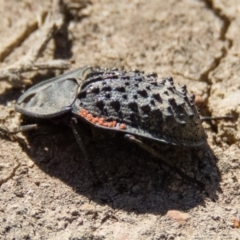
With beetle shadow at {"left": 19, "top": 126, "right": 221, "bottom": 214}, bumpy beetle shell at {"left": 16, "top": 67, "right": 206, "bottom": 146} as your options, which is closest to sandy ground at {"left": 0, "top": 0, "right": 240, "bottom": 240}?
beetle shadow at {"left": 19, "top": 126, "right": 221, "bottom": 214}

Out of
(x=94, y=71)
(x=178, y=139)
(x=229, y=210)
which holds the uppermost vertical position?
(x=94, y=71)

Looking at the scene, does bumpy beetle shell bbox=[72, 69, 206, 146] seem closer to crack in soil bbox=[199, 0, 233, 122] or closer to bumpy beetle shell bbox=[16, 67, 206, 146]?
bumpy beetle shell bbox=[16, 67, 206, 146]

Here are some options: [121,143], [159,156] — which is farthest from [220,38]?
[159,156]

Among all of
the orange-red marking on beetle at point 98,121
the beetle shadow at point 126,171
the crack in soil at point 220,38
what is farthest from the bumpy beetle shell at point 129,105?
the crack in soil at point 220,38

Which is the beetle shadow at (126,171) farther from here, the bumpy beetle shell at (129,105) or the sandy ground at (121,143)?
the bumpy beetle shell at (129,105)

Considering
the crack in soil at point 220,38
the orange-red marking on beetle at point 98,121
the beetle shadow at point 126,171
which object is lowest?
the beetle shadow at point 126,171

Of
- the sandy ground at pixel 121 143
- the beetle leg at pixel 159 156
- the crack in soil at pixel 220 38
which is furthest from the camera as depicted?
the crack in soil at pixel 220 38

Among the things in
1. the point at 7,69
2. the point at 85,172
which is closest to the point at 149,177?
the point at 85,172

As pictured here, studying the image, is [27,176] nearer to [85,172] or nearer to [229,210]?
[85,172]
